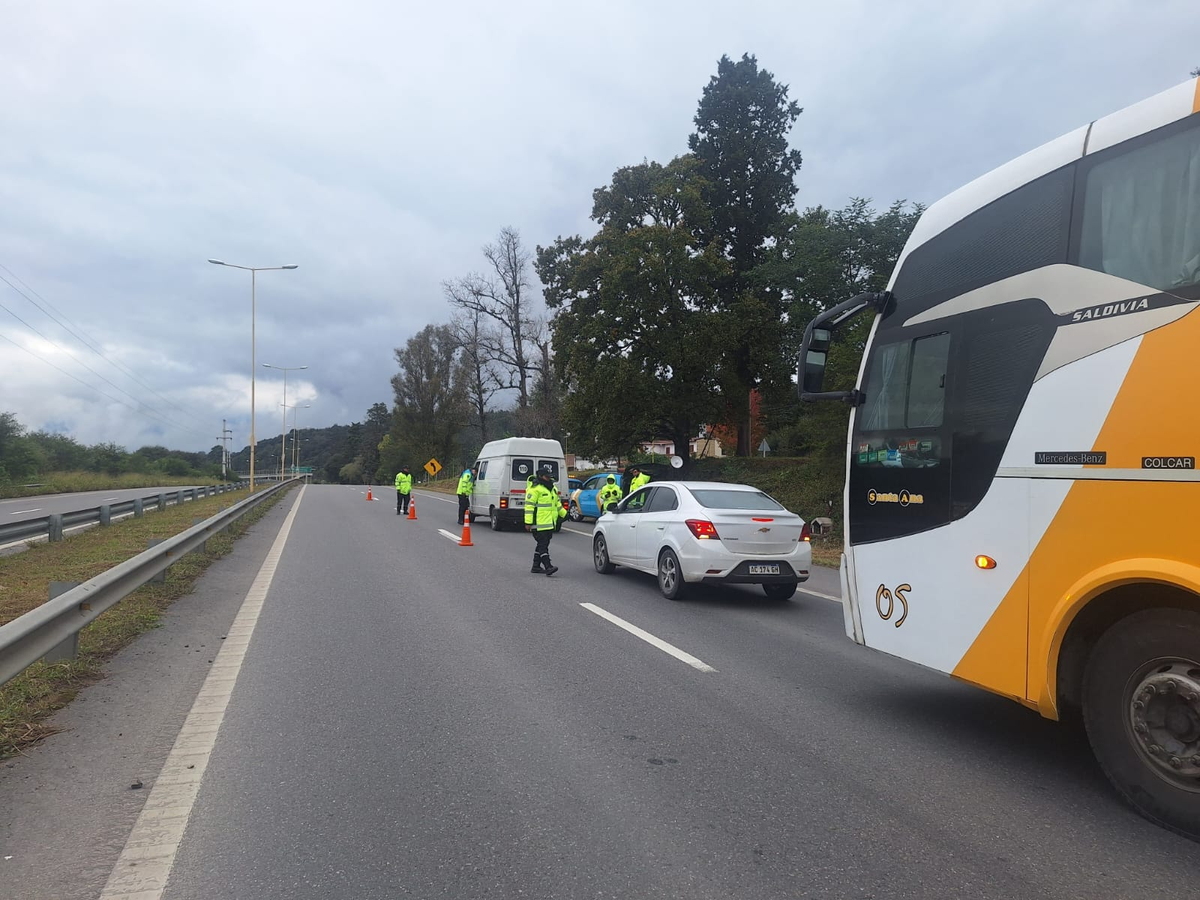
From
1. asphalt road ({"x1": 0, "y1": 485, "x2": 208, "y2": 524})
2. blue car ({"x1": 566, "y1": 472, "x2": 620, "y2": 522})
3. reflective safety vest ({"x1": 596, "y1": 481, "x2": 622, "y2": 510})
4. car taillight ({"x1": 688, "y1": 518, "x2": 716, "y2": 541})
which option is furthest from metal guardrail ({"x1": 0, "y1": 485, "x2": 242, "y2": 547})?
blue car ({"x1": 566, "y1": 472, "x2": 620, "y2": 522})

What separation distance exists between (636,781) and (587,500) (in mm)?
19993

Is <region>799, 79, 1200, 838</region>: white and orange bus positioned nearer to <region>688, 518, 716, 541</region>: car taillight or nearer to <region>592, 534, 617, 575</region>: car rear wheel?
<region>688, 518, 716, 541</region>: car taillight

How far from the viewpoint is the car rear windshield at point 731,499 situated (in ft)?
31.7

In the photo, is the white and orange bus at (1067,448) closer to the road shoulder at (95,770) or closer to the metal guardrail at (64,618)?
the road shoulder at (95,770)

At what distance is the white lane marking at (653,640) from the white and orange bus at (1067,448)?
1.75m

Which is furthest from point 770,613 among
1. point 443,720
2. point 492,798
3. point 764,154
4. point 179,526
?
point 764,154

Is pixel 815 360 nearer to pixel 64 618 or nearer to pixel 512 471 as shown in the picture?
pixel 64 618

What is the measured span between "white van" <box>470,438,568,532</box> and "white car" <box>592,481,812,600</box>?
32.5 ft

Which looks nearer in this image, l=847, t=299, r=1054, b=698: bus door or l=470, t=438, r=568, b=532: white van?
l=847, t=299, r=1054, b=698: bus door

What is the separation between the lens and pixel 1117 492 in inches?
138

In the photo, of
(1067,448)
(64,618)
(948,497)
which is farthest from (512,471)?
(1067,448)

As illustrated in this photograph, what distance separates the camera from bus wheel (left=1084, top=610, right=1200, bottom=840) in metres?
3.32

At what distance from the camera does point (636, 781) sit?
13.1 feet

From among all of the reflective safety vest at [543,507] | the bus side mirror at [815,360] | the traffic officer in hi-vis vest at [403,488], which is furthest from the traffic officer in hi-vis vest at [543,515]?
the traffic officer in hi-vis vest at [403,488]
